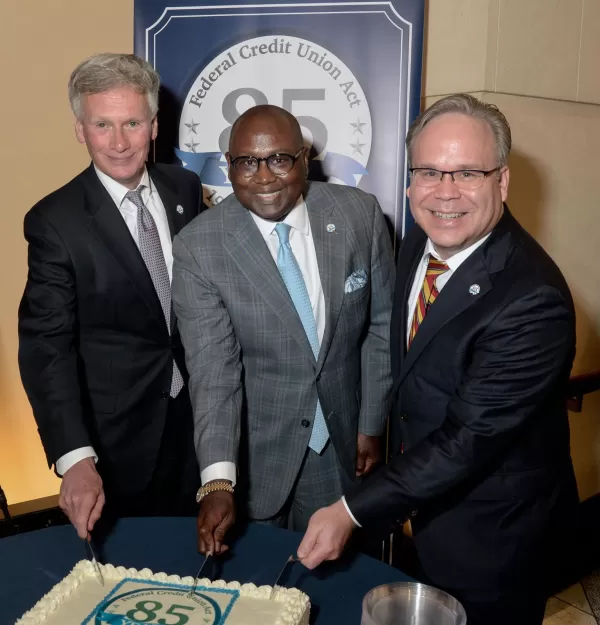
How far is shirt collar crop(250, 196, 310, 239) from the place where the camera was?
7.68 feet

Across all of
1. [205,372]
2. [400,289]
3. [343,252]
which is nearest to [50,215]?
[205,372]

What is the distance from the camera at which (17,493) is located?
13.2 feet

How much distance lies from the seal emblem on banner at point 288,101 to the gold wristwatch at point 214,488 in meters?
1.51

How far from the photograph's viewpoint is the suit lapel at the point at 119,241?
2.47m

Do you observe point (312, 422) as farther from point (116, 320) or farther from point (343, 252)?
point (116, 320)

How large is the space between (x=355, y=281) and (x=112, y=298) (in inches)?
29.6

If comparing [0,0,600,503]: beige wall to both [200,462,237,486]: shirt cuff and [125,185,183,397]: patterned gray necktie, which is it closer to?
[125,185,183,397]: patterned gray necktie

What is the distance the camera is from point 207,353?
7.37 feet

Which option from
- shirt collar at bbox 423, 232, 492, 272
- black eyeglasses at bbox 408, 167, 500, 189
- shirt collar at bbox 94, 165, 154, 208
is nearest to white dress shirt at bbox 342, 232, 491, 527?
shirt collar at bbox 423, 232, 492, 272

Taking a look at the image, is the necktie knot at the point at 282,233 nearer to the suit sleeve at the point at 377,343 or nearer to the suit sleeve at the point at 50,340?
the suit sleeve at the point at 377,343

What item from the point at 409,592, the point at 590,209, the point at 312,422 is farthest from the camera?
the point at 590,209

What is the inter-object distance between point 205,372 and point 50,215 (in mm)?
722

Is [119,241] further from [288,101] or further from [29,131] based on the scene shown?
[29,131]

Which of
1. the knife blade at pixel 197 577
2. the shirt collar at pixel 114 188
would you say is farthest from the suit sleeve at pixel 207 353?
the knife blade at pixel 197 577
